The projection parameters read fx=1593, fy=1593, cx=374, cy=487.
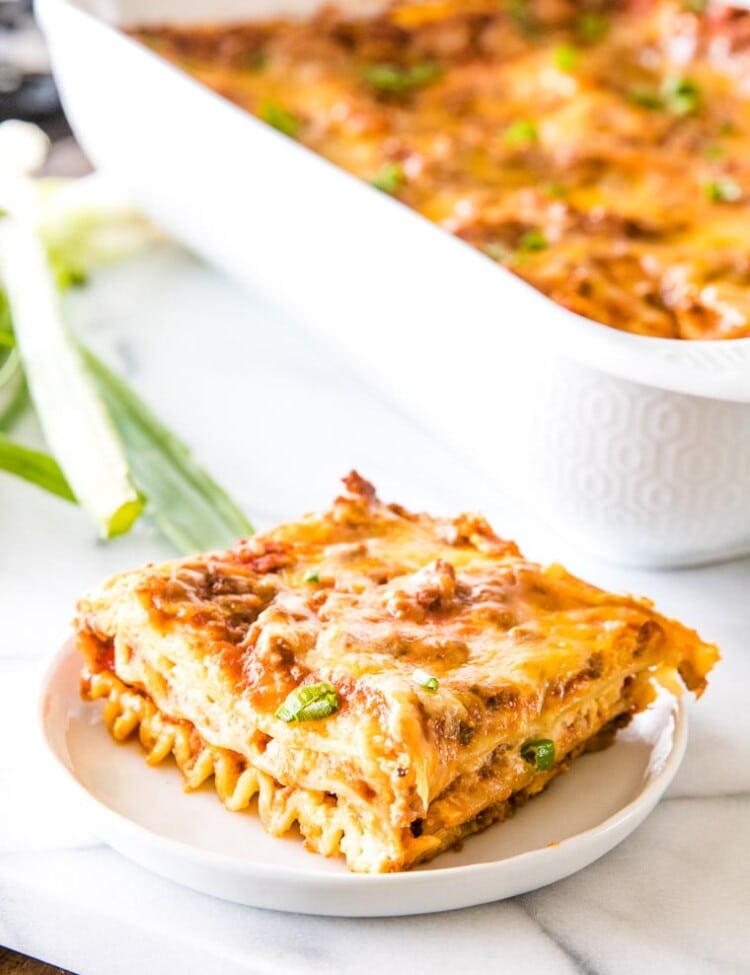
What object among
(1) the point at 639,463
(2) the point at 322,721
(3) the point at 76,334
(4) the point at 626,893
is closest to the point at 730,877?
(4) the point at 626,893

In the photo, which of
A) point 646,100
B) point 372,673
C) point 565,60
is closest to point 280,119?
point 565,60

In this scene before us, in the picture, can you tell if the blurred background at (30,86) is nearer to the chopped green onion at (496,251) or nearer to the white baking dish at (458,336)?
the white baking dish at (458,336)

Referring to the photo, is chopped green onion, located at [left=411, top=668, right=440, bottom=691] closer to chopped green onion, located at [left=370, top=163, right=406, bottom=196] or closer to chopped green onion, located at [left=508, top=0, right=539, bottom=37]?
chopped green onion, located at [left=370, top=163, right=406, bottom=196]

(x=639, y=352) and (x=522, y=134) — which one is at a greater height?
(x=639, y=352)

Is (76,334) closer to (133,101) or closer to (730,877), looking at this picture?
(133,101)

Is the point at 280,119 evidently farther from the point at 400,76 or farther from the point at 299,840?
the point at 299,840

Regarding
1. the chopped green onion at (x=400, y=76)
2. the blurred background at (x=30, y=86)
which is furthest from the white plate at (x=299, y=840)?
the blurred background at (x=30, y=86)
